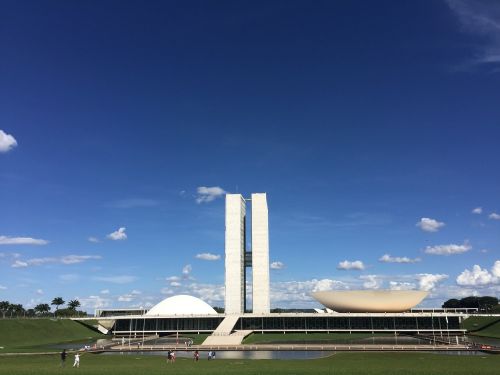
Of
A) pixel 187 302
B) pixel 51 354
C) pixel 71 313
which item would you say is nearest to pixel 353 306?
pixel 187 302

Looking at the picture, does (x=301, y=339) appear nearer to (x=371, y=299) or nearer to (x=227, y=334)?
(x=227, y=334)

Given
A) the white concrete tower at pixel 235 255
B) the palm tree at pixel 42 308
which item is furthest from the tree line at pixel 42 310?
the white concrete tower at pixel 235 255

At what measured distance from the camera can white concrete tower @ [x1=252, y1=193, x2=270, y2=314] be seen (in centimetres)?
8981

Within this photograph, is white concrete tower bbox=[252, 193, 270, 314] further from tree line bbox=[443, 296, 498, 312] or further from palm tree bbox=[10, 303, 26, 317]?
tree line bbox=[443, 296, 498, 312]

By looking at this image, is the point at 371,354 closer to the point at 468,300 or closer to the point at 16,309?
the point at 16,309

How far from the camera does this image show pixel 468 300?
155000 millimetres

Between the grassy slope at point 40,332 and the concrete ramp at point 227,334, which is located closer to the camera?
the concrete ramp at point 227,334

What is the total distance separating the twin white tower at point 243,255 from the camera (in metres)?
89.6

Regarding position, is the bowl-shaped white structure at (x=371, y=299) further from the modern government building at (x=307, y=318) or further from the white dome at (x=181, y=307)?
the white dome at (x=181, y=307)

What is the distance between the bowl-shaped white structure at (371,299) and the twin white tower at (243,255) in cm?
1485

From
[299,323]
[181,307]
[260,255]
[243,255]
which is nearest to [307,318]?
[299,323]

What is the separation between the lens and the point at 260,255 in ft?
304

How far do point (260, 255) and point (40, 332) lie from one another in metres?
41.2

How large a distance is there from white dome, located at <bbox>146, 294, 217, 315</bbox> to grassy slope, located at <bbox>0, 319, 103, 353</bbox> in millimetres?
13056
